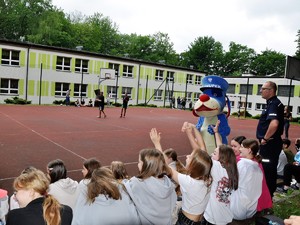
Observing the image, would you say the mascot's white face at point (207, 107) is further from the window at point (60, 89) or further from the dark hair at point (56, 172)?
the window at point (60, 89)

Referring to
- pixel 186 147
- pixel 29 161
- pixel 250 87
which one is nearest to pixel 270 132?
pixel 29 161

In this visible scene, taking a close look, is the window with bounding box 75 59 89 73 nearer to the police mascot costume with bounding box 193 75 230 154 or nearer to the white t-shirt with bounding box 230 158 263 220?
the police mascot costume with bounding box 193 75 230 154

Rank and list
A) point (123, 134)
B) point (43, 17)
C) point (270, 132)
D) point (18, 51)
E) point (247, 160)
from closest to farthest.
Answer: point (247, 160), point (270, 132), point (123, 134), point (18, 51), point (43, 17)

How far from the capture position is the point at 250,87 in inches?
2164

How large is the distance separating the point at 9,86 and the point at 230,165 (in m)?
33.3

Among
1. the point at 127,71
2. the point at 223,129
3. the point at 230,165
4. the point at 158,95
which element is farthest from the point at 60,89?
the point at 230,165

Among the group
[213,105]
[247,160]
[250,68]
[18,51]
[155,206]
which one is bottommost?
[155,206]

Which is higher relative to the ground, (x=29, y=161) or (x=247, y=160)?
(x=247, y=160)

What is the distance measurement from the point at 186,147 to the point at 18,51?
27.6 metres

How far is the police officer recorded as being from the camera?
5.76 metres

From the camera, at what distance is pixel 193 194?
13.3 feet

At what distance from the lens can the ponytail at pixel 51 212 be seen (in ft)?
9.37

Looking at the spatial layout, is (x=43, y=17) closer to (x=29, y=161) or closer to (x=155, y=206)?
(x=29, y=161)

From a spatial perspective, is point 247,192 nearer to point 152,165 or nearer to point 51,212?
point 152,165
